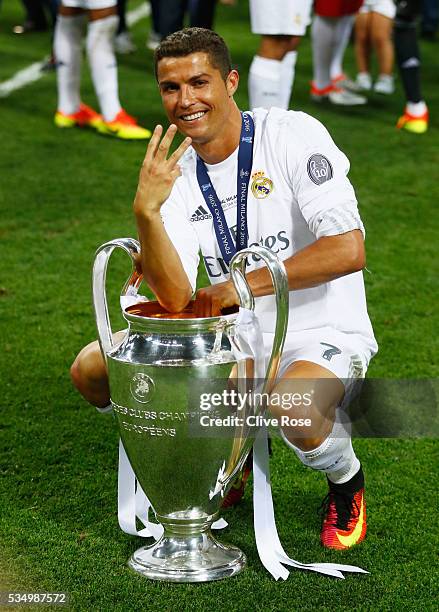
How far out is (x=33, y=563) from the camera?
292cm

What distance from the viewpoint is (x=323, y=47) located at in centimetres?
849

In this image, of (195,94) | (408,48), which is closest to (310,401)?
(195,94)

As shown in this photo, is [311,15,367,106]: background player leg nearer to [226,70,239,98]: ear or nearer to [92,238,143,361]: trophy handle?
[226,70,239,98]: ear

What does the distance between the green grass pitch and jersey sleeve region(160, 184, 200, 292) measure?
0.74 m

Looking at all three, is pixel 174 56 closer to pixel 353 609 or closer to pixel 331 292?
pixel 331 292

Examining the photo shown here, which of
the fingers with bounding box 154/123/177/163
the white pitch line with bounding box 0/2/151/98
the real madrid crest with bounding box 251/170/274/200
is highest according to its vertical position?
the fingers with bounding box 154/123/177/163

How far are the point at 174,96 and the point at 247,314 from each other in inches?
27.0

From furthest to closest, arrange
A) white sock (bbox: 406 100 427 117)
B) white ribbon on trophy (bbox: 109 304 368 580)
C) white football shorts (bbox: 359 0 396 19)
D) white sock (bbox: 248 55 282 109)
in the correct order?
white football shorts (bbox: 359 0 396 19), white sock (bbox: 406 100 427 117), white sock (bbox: 248 55 282 109), white ribbon on trophy (bbox: 109 304 368 580)

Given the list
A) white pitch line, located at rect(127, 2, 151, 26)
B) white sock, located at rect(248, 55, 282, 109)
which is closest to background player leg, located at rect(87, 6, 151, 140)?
white sock, located at rect(248, 55, 282, 109)

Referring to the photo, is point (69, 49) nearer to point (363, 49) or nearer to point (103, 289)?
point (363, 49)

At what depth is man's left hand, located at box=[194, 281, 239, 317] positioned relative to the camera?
9.23 feet

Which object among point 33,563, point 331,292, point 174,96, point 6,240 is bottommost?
point 6,240

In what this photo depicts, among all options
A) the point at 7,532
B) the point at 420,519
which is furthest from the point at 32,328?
the point at 420,519

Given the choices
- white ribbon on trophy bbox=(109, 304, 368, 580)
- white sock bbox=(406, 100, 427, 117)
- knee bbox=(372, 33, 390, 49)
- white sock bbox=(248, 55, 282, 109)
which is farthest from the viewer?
knee bbox=(372, 33, 390, 49)
